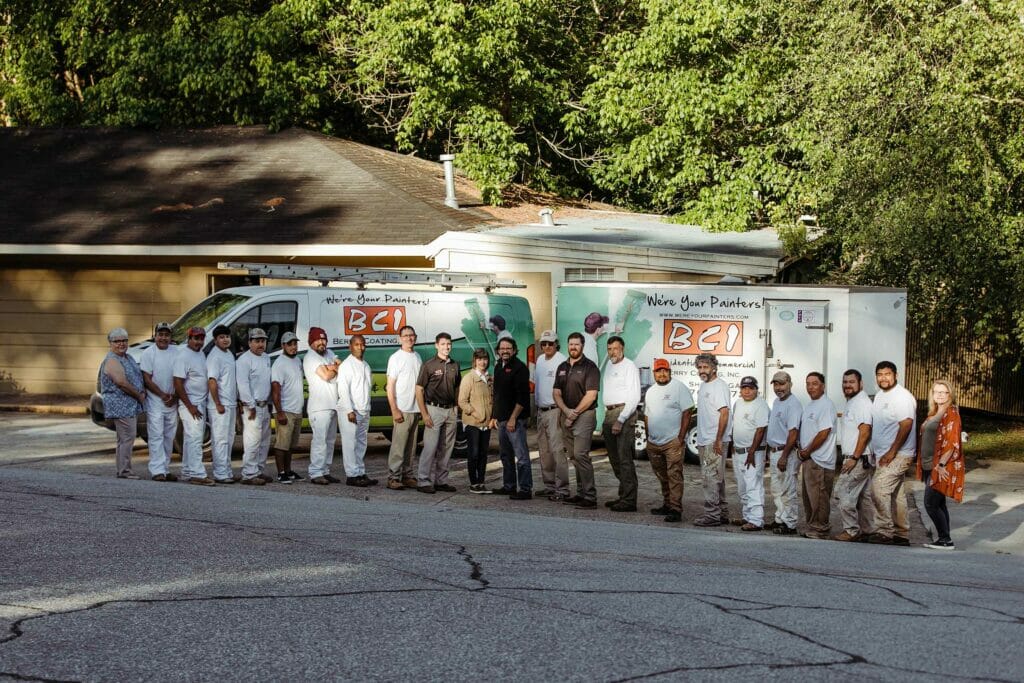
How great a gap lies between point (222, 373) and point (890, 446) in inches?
283

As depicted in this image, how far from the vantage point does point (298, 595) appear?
7.71 metres

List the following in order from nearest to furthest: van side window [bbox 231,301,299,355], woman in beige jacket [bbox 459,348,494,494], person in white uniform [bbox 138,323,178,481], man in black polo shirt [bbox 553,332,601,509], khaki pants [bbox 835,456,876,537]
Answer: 1. khaki pants [bbox 835,456,876,537]
2. man in black polo shirt [bbox 553,332,601,509]
3. person in white uniform [bbox 138,323,178,481]
4. woman in beige jacket [bbox 459,348,494,494]
5. van side window [bbox 231,301,299,355]

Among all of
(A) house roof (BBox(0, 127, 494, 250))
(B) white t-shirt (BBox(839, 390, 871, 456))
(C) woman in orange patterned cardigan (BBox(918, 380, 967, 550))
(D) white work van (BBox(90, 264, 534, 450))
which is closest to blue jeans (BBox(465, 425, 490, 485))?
(D) white work van (BBox(90, 264, 534, 450))

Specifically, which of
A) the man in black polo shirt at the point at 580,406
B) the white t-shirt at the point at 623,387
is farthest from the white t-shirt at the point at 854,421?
the man in black polo shirt at the point at 580,406

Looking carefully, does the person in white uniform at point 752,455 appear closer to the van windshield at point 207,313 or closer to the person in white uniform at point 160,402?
the person in white uniform at point 160,402

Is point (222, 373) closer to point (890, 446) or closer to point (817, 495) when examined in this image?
point (817, 495)

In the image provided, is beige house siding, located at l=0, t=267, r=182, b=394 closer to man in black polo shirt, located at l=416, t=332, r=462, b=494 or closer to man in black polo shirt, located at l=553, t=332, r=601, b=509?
man in black polo shirt, located at l=416, t=332, r=462, b=494

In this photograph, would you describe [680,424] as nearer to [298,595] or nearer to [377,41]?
[298,595]

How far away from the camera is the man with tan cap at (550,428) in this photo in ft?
43.5

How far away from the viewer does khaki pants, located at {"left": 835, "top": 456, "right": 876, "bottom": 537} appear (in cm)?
1137

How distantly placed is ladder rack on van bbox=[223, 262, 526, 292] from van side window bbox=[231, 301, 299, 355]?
403 millimetres

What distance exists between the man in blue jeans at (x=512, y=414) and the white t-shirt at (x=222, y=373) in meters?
2.99

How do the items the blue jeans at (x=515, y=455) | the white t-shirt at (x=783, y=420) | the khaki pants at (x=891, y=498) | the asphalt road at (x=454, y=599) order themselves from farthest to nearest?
the blue jeans at (x=515, y=455)
the white t-shirt at (x=783, y=420)
the khaki pants at (x=891, y=498)
the asphalt road at (x=454, y=599)

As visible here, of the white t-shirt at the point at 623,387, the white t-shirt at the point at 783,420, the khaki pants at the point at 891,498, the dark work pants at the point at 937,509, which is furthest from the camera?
the white t-shirt at the point at 623,387
